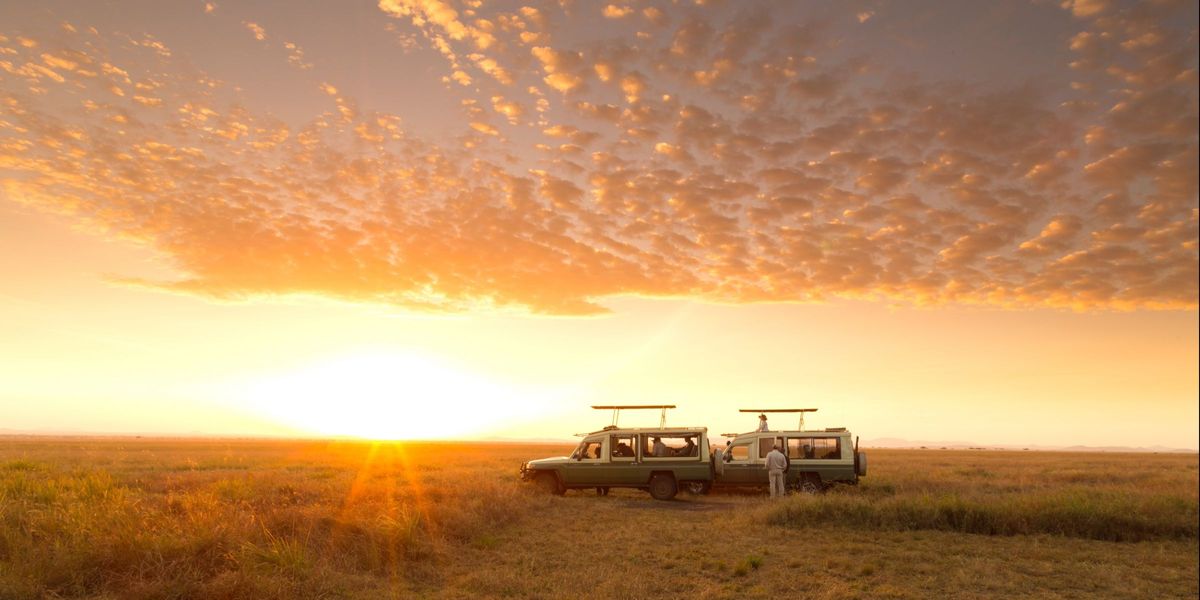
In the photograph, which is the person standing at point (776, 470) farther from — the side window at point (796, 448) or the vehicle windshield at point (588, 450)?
the vehicle windshield at point (588, 450)

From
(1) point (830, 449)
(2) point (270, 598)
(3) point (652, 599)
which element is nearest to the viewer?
(2) point (270, 598)

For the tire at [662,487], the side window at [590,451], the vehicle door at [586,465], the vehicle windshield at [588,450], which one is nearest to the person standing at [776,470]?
the tire at [662,487]

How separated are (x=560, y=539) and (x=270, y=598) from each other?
257 inches

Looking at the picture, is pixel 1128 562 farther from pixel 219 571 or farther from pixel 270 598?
pixel 219 571

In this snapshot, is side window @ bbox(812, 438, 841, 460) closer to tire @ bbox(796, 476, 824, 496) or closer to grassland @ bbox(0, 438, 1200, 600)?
tire @ bbox(796, 476, 824, 496)

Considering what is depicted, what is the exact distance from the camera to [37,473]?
17828 millimetres

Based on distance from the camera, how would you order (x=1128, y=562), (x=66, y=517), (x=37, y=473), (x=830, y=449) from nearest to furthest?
(x=66, y=517) < (x=1128, y=562) < (x=37, y=473) < (x=830, y=449)

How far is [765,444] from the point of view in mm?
23703

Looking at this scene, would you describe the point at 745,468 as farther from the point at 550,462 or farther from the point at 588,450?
the point at 550,462

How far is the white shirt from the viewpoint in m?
21.8

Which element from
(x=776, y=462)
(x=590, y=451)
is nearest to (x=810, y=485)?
(x=776, y=462)

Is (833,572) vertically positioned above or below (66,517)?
below

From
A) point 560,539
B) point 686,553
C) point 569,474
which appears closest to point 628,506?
point 569,474

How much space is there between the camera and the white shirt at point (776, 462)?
71.4 feet
